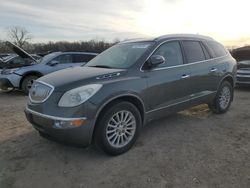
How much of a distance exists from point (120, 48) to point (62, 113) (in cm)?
217

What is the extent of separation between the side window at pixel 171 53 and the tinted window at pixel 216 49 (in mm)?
1225

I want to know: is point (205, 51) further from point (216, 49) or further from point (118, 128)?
point (118, 128)

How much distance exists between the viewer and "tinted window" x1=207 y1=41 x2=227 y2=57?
620cm

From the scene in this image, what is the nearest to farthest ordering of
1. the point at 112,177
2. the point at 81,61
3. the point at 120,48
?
the point at 112,177
the point at 120,48
the point at 81,61

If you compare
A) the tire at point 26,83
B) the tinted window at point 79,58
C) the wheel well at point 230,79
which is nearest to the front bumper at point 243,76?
the wheel well at point 230,79

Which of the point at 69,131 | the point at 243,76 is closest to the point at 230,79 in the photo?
the point at 243,76

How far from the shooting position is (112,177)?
3.61m

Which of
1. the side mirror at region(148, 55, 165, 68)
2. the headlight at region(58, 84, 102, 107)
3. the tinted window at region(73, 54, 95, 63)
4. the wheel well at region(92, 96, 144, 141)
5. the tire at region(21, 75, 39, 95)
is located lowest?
the tire at region(21, 75, 39, 95)

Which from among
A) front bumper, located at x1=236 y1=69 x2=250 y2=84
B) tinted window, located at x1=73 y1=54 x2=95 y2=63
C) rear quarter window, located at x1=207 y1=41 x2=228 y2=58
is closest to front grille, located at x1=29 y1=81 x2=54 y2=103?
rear quarter window, located at x1=207 y1=41 x2=228 y2=58

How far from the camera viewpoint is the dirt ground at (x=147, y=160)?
11.5ft

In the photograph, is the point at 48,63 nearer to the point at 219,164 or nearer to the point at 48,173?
the point at 48,173

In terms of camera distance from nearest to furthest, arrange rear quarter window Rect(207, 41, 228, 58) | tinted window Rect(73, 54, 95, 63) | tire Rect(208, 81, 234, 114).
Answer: rear quarter window Rect(207, 41, 228, 58), tire Rect(208, 81, 234, 114), tinted window Rect(73, 54, 95, 63)

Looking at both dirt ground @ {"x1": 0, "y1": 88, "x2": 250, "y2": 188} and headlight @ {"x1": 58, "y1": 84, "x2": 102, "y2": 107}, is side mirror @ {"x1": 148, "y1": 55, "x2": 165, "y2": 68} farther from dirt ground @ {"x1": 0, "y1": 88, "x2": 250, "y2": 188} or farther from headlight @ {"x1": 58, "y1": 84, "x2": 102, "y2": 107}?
dirt ground @ {"x1": 0, "y1": 88, "x2": 250, "y2": 188}

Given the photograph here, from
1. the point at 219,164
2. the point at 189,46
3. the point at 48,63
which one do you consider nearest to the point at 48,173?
the point at 219,164
